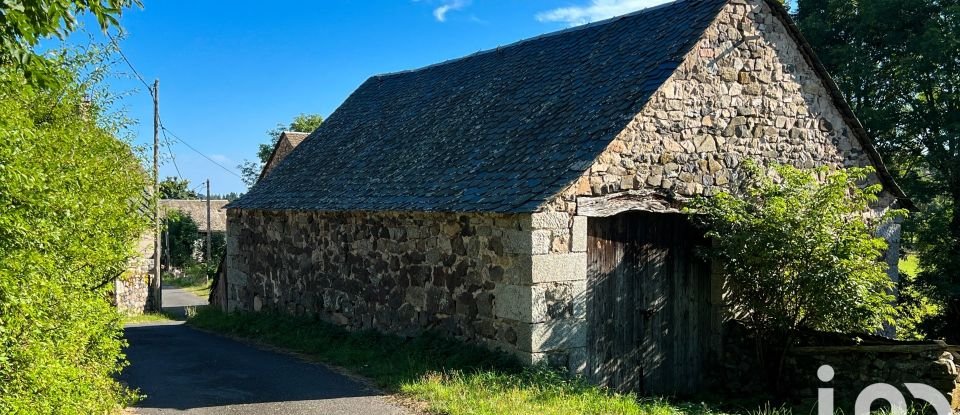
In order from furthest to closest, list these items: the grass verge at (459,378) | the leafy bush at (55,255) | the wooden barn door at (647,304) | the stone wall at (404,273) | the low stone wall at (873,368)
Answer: the wooden barn door at (647,304) < the stone wall at (404,273) < the low stone wall at (873,368) < the grass verge at (459,378) < the leafy bush at (55,255)

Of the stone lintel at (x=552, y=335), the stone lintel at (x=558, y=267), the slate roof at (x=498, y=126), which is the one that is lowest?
the stone lintel at (x=552, y=335)

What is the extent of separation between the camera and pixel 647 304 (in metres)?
10.0

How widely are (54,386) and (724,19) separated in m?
8.81

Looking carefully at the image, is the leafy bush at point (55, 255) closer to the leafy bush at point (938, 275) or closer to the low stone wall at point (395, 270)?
the low stone wall at point (395, 270)

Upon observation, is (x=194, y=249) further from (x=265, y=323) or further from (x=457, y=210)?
(x=457, y=210)

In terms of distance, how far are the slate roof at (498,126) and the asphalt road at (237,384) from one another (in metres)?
2.56

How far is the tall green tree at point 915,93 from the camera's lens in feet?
48.8

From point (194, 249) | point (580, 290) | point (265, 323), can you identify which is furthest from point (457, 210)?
point (194, 249)

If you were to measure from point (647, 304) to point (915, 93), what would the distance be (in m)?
10.7

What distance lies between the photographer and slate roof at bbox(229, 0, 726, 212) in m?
9.59

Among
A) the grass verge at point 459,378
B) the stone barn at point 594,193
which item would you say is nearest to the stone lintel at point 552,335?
the stone barn at point 594,193

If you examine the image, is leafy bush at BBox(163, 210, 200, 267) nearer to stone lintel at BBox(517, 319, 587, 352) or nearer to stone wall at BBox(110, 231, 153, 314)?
stone wall at BBox(110, 231, 153, 314)

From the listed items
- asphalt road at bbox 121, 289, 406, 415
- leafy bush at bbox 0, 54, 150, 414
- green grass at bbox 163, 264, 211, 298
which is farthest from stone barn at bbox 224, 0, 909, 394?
green grass at bbox 163, 264, 211, 298

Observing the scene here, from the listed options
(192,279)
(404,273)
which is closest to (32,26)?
(404,273)
